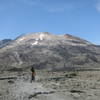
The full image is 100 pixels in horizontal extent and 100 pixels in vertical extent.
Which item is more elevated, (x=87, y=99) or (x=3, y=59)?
(x=3, y=59)

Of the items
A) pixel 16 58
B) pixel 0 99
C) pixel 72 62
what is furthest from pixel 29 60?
pixel 0 99

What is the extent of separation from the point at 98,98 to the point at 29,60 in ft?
582

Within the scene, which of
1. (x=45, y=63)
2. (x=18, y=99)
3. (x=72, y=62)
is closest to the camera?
(x=18, y=99)

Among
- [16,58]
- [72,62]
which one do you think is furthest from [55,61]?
[16,58]

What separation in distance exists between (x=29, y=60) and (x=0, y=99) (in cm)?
17699

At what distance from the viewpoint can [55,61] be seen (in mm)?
197125

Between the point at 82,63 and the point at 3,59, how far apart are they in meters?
57.6

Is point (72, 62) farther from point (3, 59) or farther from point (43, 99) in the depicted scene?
point (43, 99)

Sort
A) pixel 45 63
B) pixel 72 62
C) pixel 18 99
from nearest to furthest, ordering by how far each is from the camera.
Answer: pixel 18 99
pixel 45 63
pixel 72 62

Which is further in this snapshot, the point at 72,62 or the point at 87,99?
the point at 72,62

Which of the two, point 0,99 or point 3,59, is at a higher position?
point 3,59

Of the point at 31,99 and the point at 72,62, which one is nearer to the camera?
the point at 31,99

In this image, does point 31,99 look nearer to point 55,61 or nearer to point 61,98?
point 61,98

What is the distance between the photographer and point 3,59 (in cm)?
19738
